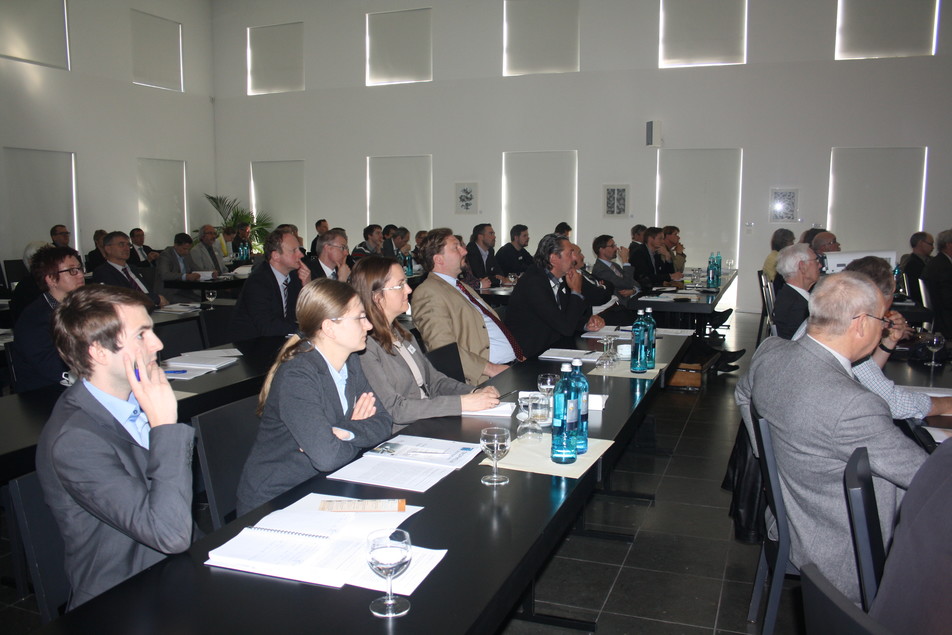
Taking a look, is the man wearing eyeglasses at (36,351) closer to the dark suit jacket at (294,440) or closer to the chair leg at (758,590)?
the dark suit jacket at (294,440)

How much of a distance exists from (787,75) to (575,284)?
27.2ft

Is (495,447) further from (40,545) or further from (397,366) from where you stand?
(40,545)

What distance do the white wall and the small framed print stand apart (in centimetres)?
1071

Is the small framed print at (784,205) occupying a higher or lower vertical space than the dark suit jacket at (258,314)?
higher

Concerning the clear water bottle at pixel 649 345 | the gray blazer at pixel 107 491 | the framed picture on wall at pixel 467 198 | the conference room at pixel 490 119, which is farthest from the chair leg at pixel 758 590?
the framed picture on wall at pixel 467 198

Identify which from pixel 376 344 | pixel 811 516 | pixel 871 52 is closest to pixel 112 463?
pixel 376 344

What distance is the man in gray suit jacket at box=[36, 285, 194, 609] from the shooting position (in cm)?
172

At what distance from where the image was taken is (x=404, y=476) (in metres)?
2.19

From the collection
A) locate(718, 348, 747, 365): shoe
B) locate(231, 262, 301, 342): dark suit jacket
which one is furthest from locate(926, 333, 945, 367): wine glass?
locate(718, 348, 747, 365): shoe

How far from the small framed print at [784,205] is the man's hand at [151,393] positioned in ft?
39.1

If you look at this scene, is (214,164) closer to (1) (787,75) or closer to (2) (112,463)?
(1) (787,75)

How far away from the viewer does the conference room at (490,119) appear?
11.4 meters

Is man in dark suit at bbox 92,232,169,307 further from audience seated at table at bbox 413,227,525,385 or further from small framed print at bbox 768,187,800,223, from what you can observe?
small framed print at bbox 768,187,800,223

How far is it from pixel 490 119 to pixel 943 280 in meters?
8.00
